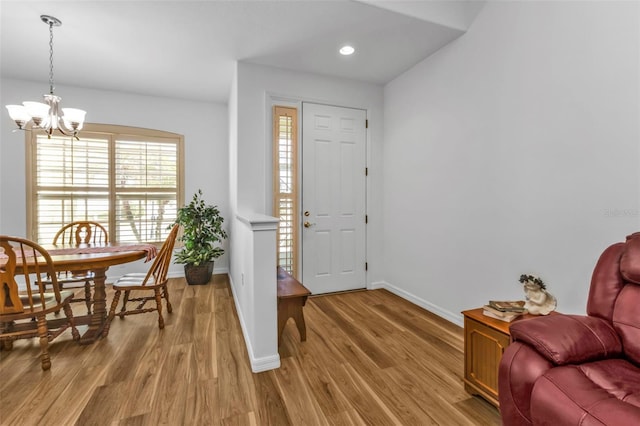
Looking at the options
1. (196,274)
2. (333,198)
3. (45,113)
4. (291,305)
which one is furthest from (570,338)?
(196,274)

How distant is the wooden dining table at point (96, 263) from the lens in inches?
91.7

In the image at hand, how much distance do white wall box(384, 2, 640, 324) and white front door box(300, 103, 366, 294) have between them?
23.4 inches

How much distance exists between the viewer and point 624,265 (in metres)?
1.38

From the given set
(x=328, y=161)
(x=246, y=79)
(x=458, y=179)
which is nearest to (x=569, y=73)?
(x=458, y=179)

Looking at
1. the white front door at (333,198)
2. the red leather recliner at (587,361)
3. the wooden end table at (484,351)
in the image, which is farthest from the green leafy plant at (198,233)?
the red leather recliner at (587,361)

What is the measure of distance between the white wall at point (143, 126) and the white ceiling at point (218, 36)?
0.33m

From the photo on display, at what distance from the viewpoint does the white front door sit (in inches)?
141

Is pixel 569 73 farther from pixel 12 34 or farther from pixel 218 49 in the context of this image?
pixel 12 34

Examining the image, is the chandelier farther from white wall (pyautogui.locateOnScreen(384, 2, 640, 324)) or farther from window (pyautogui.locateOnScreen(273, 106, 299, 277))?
white wall (pyautogui.locateOnScreen(384, 2, 640, 324))

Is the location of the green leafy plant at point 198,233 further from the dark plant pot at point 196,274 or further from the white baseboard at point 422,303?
the white baseboard at point 422,303

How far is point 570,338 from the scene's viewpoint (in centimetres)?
125

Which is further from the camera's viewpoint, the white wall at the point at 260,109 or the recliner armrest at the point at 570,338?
the white wall at the point at 260,109

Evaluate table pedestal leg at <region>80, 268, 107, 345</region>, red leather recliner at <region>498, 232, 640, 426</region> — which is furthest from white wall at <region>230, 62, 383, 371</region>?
red leather recliner at <region>498, 232, 640, 426</region>

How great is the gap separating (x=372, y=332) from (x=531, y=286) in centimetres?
136
